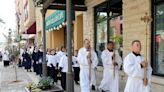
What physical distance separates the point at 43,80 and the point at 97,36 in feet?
15.1

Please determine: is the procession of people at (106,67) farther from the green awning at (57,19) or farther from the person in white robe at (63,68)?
the green awning at (57,19)

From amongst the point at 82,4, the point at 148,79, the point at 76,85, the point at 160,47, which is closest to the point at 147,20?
the point at 148,79

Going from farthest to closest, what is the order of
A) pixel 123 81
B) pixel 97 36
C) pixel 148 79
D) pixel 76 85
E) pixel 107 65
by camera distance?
Answer: pixel 97 36 → pixel 76 85 → pixel 123 81 → pixel 107 65 → pixel 148 79

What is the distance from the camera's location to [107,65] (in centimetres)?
1166

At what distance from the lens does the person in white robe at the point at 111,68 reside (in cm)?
1133

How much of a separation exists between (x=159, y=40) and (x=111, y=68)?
1781mm

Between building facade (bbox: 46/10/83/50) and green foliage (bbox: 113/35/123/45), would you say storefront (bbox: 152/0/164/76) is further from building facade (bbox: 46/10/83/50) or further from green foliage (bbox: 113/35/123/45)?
building facade (bbox: 46/10/83/50)

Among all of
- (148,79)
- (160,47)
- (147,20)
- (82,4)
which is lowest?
(148,79)

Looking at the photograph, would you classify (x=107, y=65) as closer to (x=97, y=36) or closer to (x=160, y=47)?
(x=160, y=47)

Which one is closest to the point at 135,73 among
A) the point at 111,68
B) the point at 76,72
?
the point at 111,68

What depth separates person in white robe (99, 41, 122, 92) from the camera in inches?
446

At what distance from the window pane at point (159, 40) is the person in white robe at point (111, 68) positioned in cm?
124

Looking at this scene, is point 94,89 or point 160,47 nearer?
point 160,47

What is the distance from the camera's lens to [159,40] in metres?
10.8
